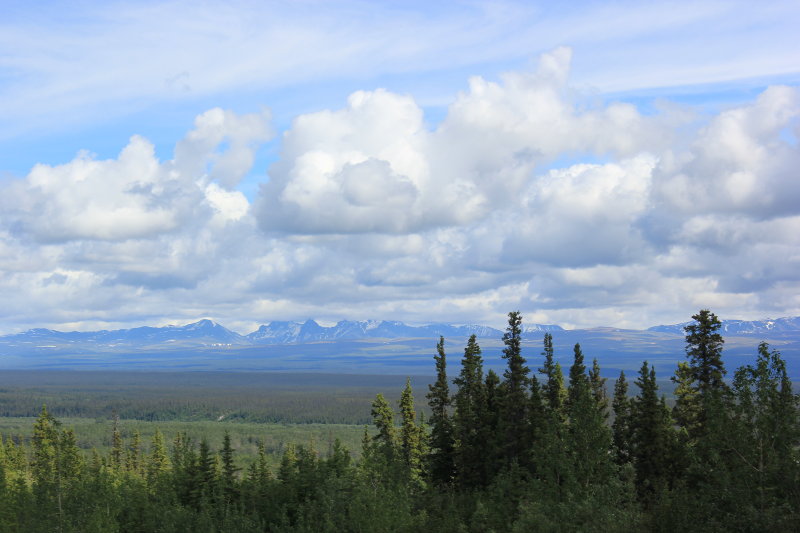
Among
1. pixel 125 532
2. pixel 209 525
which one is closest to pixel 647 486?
pixel 209 525

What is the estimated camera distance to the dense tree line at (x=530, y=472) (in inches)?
1320

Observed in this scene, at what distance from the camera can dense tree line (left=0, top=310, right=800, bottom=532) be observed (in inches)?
1320

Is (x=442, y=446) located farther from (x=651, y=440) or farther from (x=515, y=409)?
(x=651, y=440)

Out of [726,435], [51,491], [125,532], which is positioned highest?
[726,435]

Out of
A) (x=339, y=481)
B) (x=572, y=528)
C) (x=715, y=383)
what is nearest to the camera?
(x=572, y=528)

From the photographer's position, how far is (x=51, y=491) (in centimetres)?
6825

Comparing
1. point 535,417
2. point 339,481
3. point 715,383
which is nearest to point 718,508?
point 715,383

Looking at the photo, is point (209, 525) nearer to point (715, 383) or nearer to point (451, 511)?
point (451, 511)

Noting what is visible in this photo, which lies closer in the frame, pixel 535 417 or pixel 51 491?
pixel 535 417

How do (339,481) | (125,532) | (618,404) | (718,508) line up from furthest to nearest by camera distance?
1. (125,532)
2. (618,404)
3. (339,481)
4. (718,508)

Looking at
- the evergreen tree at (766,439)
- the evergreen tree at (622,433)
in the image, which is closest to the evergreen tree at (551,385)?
the evergreen tree at (622,433)

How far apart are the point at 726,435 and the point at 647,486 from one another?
2457cm

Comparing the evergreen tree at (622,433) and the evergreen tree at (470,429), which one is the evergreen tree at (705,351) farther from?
the evergreen tree at (470,429)

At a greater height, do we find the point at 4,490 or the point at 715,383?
the point at 715,383
